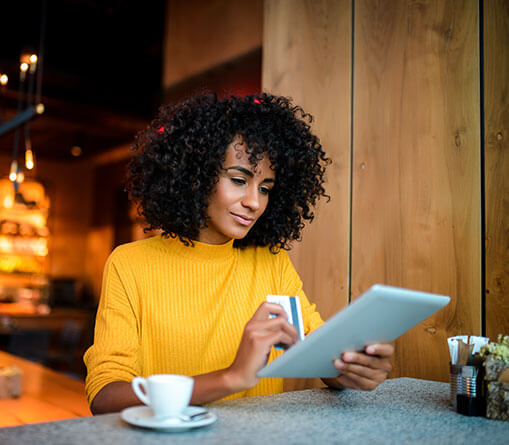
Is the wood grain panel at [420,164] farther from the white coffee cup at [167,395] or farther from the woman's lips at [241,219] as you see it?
the white coffee cup at [167,395]

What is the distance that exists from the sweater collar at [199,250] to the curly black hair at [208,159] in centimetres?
2

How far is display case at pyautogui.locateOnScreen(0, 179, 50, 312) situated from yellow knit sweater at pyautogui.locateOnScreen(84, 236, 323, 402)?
8.25 meters

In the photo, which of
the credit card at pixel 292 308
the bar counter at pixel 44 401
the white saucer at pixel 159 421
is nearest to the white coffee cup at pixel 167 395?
the white saucer at pixel 159 421

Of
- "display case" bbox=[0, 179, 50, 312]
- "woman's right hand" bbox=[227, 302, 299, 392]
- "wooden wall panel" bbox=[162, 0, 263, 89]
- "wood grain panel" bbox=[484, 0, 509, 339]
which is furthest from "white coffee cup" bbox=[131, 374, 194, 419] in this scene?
"display case" bbox=[0, 179, 50, 312]

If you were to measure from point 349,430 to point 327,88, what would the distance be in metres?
1.58

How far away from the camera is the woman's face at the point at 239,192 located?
1.40 meters

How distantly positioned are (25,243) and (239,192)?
9186 mm

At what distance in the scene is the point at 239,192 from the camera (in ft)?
4.61

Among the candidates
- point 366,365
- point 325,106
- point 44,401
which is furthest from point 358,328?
point 44,401

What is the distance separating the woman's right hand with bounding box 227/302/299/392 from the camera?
0.98 metres

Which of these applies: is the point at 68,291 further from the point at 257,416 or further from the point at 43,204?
the point at 257,416

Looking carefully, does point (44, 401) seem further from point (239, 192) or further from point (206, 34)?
point (206, 34)

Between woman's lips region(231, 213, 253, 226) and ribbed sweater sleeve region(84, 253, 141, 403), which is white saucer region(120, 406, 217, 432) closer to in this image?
ribbed sweater sleeve region(84, 253, 141, 403)

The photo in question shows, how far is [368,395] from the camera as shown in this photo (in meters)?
1.27
